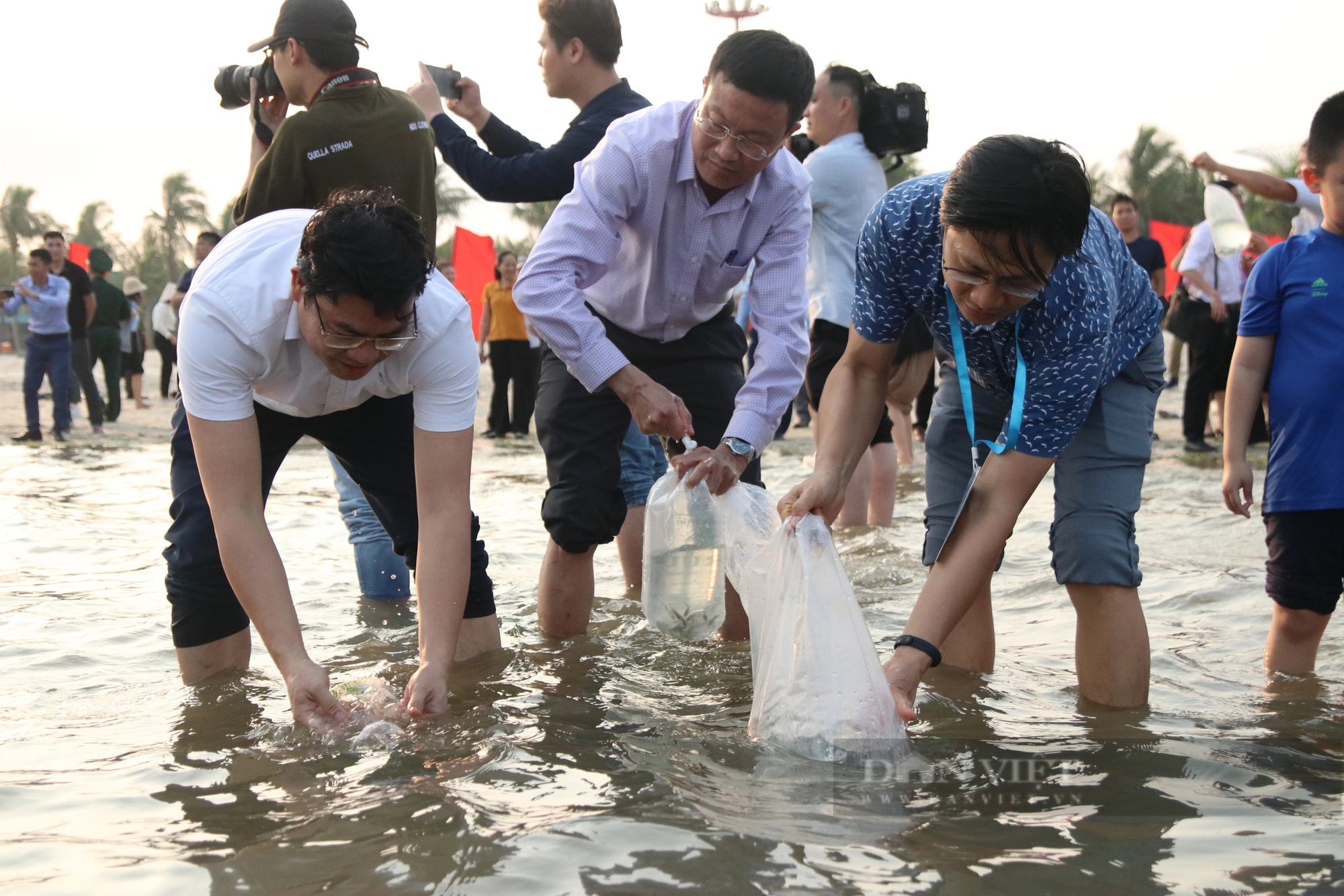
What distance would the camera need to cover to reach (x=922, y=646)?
242 centimetres

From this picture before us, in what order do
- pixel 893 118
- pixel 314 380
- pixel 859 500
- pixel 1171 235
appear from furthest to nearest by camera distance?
pixel 1171 235
pixel 859 500
pixel 893 118
pixel 314 380

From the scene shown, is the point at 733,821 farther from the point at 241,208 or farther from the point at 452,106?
the point at 452,106

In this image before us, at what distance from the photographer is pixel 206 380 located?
8.09ft

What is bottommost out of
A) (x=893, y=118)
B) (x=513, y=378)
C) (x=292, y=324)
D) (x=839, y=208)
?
(x=513, y=378)

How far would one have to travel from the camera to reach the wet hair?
12.3 feet

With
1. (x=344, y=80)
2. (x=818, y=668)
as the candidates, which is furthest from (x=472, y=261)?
(x=818, y=668)

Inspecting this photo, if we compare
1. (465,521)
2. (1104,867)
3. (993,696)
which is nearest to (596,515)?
(465,521)

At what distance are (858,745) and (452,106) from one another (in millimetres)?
2721

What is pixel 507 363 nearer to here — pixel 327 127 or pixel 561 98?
pixel 561 98

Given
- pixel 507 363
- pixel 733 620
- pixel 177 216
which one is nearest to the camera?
pixel 733 620

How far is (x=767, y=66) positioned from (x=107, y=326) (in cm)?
1137

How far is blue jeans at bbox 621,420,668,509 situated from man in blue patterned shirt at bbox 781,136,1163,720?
144 cm

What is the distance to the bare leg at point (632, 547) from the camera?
4234 mm

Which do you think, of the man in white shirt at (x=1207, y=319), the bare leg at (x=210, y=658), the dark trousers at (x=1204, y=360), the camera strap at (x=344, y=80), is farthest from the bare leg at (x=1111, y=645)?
the dark trousers at (x=1204, y=360)
